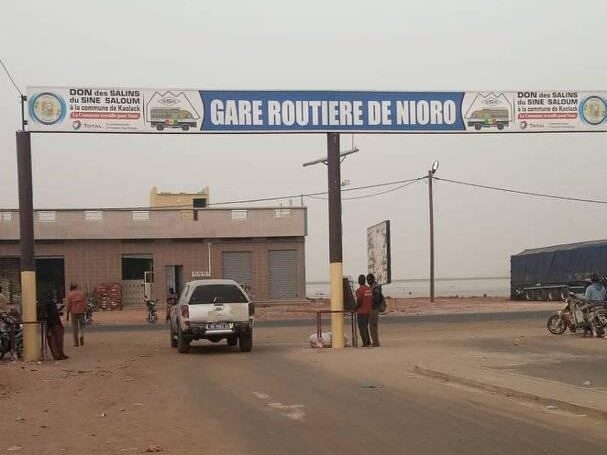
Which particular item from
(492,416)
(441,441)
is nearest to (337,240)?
(492,416)

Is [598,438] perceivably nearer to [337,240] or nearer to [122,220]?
[337,240]

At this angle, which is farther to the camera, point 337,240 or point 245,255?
point 245,255

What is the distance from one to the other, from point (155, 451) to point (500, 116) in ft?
55.6

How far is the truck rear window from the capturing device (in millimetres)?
21250

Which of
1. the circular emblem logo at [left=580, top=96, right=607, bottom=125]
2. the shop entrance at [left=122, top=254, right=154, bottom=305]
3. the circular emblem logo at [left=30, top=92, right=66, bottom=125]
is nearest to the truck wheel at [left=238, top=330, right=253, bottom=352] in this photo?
the circular emblem logo at [left=30, top=92, right=66, bottom=125]

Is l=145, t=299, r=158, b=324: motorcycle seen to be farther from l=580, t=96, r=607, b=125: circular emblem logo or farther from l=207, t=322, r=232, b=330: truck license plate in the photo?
l=580, t=96, r=607, b=125: circular emblem logo

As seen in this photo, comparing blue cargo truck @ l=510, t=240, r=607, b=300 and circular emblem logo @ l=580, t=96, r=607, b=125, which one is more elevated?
circular emblem logo @ l=580, t=96, r=607, b=125

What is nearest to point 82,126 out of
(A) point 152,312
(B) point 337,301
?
(B) point 337,301

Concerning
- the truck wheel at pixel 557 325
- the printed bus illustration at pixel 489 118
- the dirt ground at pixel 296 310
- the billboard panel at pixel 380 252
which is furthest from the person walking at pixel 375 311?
the dirt ground at pixel 296 310

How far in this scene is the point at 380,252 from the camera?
1262 inches

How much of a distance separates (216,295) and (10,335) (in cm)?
515

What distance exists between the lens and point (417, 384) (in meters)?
A: 13.9

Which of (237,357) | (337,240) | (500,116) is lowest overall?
(237,357)

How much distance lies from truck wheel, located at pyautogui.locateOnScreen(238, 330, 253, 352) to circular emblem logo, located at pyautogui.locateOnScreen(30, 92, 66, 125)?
7.24 meters
